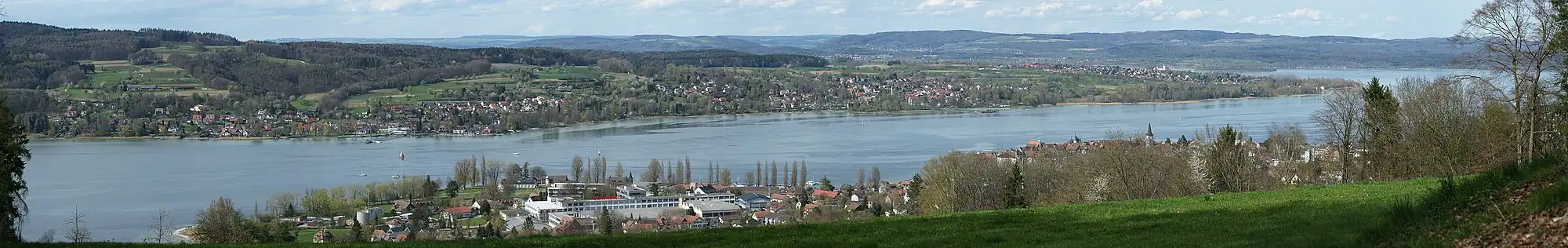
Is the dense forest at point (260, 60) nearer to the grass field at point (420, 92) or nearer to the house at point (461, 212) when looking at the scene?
the grass field at point (420, 92)

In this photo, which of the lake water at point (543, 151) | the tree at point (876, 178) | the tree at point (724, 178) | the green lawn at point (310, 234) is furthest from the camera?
the tree at point (724, 178)

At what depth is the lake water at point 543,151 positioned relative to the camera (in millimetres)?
27438

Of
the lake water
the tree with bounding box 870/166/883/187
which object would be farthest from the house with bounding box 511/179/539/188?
the tree with bounding box 870/166/883/187

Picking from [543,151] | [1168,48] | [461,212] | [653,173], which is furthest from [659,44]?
[461,212]

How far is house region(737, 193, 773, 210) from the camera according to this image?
23062mm

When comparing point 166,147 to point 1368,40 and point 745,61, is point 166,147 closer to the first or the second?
point 745,61

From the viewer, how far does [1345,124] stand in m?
14.6

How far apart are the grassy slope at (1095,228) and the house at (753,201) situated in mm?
14955

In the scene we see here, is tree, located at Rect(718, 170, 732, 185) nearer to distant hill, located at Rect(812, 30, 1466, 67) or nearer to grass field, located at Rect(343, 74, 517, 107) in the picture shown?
grass field, located at Rect(343, 74, 517, 107)

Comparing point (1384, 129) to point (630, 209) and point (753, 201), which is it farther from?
point (630, 209)

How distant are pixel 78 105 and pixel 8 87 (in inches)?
157

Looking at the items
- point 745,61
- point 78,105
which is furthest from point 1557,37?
point 745,61

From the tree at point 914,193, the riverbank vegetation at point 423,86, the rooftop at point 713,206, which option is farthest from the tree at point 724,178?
the riverbank vegetation at point 423,86

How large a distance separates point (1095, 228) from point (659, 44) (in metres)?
152
